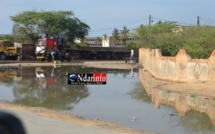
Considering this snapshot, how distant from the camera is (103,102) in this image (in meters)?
18.2

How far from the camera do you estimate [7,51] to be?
185 ft

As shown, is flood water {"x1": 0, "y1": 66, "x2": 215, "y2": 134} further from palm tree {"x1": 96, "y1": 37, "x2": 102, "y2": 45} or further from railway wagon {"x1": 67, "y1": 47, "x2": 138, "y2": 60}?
palm tree {"x1": 96, "y1": 37, "x2": 102, "y2": 45}

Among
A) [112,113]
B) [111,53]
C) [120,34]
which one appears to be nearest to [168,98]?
[112,113]

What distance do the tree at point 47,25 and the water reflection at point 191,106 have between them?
47464 millimetres

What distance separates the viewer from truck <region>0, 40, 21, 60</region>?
56.0 metres

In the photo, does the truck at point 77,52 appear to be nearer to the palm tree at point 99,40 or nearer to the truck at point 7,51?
the truck at point 7,51

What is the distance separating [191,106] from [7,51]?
42.9 meters

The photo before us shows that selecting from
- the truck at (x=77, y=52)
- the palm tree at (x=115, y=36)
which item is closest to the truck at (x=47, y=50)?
the truck at (x=77, y=52)

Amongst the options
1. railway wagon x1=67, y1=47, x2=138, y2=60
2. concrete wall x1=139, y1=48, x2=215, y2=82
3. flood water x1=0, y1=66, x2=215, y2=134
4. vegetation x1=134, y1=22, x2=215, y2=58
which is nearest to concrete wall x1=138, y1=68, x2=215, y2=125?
flood water x1=0, y1=66, x2=215, y2=134

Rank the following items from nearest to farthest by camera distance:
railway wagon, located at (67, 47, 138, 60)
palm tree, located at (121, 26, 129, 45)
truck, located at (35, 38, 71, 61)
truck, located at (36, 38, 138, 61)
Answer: truck, located at (35, 38, 71, 61)
truck, located at (36, 38, 138, 61)
railway wagon, located at (67, 47, 138, 60)
palm tree, located at (121, 26, 129, 45)

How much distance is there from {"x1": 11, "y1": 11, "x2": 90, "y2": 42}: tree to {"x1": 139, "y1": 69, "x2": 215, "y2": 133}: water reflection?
47.5m

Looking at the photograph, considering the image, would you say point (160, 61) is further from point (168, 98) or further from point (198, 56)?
point (168, 98)

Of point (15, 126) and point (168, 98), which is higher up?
point (15, 126)

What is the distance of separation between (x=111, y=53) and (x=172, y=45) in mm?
30545
